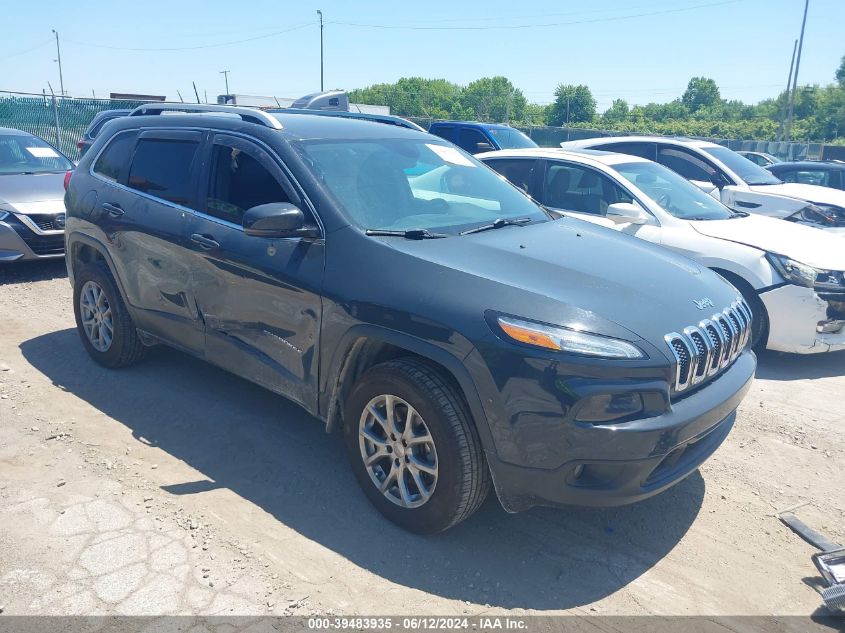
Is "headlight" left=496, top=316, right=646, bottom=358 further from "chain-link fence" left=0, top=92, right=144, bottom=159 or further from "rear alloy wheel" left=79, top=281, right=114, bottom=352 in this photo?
"chain-link fence" left=0, top=92, right=144, bottom=159

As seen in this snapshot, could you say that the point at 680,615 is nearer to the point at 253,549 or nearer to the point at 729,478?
the point at 729,478

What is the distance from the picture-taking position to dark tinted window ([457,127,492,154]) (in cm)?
1369

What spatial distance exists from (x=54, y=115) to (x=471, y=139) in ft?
34.9

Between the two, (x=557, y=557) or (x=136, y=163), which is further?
(x=136, y=163)

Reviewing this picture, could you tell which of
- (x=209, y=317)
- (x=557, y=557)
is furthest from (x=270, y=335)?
(x=557, y=557)

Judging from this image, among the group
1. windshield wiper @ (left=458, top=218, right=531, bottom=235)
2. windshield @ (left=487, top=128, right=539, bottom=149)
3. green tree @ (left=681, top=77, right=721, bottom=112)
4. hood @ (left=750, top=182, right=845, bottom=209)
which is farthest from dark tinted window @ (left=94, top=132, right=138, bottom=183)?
green tree @ (left=681, top=77, right=721, bottom=112)

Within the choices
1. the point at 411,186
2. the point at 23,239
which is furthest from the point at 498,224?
the point at 23,239

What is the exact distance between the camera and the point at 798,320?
554 centimetres

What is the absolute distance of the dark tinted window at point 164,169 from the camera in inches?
171

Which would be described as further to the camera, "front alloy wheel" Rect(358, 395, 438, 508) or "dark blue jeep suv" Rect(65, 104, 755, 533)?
"front alloy wheel" Rect(358, 395, 438, 508)

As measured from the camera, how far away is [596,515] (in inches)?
139

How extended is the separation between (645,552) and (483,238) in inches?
68.5

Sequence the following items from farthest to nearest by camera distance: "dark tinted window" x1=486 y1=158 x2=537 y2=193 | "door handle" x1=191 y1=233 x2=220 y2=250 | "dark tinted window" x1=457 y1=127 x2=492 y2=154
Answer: "dark tinted window" x1=457 y1=127 x2=492 y2=154 < "dark tinted window" x1=486 y1=158 x2=537 y2=193 < "door handle" x1=191 y1=233 x2=220 y2=250

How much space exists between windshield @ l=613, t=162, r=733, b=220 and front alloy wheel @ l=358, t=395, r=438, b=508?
165 inches
